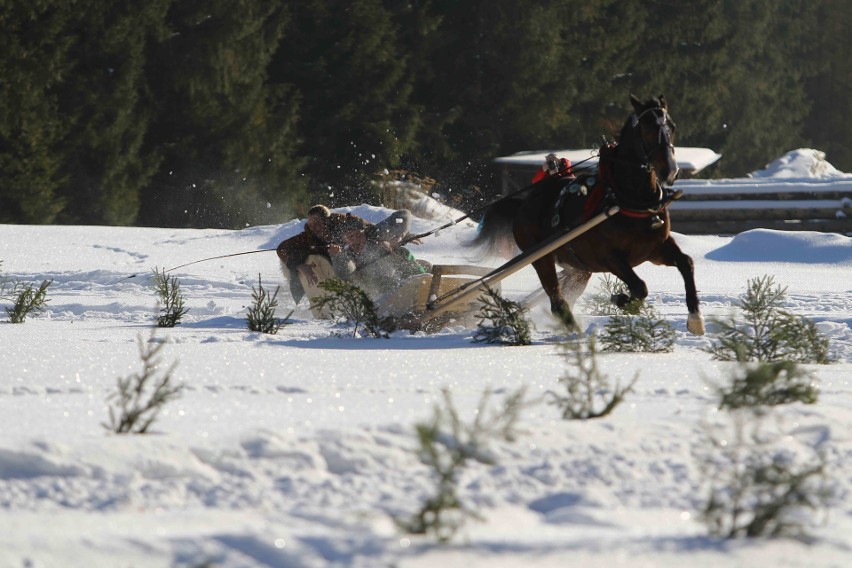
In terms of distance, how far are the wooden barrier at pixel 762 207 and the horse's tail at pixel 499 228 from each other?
10733 millimetres

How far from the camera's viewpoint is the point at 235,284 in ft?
48.1

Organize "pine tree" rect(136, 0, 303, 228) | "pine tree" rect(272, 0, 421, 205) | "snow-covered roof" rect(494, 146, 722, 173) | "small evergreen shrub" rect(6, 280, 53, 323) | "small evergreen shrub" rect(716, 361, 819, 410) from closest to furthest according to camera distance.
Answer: "small evergreen shrub" rect(716, 361, 819, 410)
"small evergreen shrub" rect(6, 280, 53, 323)
"snow-covered roof" rect(494, 146, 722, 173)
"pine tree" rect(136, 0, 303, 228)
"pine tree" rect(272, 0, 421, 205)

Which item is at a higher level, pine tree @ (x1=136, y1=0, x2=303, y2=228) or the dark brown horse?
pine tree @ (x1=136, y1=0, x2=303, y2=228)

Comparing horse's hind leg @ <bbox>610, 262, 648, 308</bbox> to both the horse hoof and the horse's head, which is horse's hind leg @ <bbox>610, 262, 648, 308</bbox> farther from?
the horse's head

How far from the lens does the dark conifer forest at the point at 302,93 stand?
2370 cm

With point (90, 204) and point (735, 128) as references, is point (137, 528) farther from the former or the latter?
point (735, 128)

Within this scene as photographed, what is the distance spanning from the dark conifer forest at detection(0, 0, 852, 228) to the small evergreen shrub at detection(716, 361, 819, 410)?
1849cm

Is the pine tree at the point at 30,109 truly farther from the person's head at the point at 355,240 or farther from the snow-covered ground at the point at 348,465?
the snow-covered ground at the point at 348,465

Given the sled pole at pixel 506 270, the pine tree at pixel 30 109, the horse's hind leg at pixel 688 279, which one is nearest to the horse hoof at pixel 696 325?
the horse's hind leg at pixel 688 279

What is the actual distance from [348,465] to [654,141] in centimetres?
507

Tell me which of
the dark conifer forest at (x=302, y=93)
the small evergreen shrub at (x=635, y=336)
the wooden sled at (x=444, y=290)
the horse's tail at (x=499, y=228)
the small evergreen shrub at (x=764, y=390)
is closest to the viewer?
the small evergreen shrub at (x=764, y=390)

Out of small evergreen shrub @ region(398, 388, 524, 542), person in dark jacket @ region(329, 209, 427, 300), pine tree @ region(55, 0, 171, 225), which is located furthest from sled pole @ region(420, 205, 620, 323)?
pine tree @ region(55, 0, 171, 225)

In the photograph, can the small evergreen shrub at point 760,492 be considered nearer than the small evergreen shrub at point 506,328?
Yes

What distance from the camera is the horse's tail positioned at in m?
11.5
